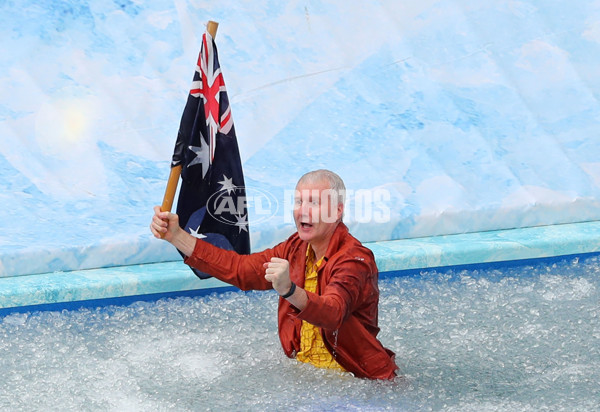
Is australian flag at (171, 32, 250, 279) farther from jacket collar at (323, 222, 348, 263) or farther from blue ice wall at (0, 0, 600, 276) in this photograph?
blue ice wall at (0, 0, 600, 276)

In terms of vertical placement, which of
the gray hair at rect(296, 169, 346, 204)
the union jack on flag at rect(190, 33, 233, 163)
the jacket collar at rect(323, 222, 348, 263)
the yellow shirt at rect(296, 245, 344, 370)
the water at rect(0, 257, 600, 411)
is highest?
the union jack on flag at rect(190, 33, 233, 163)

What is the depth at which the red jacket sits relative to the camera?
255 centimetres

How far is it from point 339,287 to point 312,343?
1.19 ft

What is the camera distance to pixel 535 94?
4832 millimetres

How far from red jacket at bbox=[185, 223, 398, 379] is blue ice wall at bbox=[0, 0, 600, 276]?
1006 millimetres

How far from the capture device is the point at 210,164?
290cm

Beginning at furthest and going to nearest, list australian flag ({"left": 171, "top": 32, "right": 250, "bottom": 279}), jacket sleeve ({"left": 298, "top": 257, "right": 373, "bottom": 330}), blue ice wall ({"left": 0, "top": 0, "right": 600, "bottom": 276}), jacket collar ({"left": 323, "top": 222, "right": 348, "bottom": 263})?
blue ice wall ({"left": 0, "top": 0, "right": 600, "bottom": 276}) → australian flag ({"left": 171, "top": 32, "right": 250, "bottom": 279}) → jacket collar ({"left": 323, "top": 222, "right": 348, "bottom": 263}) → jacket sleeve ({"left": 298, "top": 257, "right": 373, "bottom": 330})

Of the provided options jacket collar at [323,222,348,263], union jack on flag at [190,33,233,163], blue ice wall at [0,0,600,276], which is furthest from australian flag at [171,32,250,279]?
blue ice wall at [0,0,600,276]

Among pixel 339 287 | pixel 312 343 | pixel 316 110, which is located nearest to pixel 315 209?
pixel 339 287

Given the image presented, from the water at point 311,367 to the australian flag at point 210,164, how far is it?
33 centimetres

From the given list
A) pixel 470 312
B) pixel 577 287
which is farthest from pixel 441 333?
pixel 577 287

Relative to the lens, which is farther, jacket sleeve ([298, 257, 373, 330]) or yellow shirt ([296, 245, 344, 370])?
yellow shirt ([296, 245, 344, 370])

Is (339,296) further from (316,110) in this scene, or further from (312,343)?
(316,110)

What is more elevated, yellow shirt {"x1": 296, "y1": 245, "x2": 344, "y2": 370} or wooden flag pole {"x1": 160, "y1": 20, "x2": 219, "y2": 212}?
wooden flag pole {"x1": 160, "y1": 20, "x2": 219, "y2": 212}
